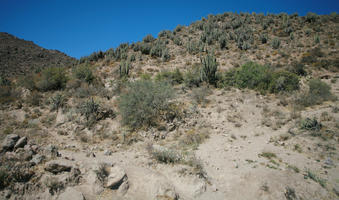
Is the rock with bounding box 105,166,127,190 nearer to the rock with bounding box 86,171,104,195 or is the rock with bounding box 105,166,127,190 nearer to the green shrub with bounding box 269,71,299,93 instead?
the rock with bounding box 86,171,104,195

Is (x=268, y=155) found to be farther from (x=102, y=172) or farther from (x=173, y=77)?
(x=173, y=77)

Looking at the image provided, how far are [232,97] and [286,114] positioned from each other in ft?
10.2

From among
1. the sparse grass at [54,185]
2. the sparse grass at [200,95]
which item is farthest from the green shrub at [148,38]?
the sparse grass at [54,185]

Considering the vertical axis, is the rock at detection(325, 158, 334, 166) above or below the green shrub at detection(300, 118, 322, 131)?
below

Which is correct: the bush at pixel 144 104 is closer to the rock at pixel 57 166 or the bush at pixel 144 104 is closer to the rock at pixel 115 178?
the rock at pixel 115 178

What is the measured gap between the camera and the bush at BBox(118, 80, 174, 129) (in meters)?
7.48

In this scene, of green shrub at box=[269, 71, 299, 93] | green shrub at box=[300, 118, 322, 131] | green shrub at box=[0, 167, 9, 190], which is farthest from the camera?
green shrub at box=[269, 71, 299, 93]

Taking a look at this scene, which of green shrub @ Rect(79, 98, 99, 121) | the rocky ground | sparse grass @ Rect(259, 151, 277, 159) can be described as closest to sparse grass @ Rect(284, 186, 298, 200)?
the rocky ground

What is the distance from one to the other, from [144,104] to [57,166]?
14.6ft

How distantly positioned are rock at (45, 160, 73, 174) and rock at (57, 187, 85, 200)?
564 mm

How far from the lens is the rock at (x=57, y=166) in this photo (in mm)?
3598

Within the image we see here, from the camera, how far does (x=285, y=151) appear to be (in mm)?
5598

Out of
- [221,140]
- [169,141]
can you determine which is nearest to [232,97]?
[221,140]

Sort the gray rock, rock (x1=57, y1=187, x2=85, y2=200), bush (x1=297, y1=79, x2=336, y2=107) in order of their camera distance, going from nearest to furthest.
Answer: rock (x1=57, y1=187, x2=85, y2=200) → the gray rock → bush (x1=297, y1=79, x2=336, y2=107)
